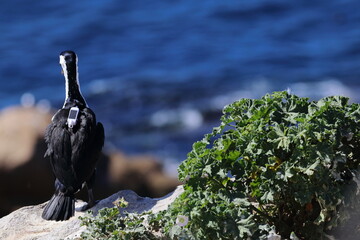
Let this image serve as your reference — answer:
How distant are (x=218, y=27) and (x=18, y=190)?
8025 mm

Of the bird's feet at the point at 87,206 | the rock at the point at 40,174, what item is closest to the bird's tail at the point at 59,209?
the bird's feet at the point at 87,206

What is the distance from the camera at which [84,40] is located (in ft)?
49.4

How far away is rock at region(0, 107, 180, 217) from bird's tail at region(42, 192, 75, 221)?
126 cm

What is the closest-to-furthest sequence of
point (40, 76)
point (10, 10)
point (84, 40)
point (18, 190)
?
1. point (18, 190)
2. point (40, 76)
3. point (84, 40)
4. point (10, 10)

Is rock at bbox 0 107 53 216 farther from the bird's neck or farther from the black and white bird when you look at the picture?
the black and white bird

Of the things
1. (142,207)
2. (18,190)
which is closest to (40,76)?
(18,190)

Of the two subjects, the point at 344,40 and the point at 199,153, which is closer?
the point at 199,153

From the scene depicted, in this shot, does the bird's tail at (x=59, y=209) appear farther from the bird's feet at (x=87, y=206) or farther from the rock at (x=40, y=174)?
the rock at (x=40, y=174)

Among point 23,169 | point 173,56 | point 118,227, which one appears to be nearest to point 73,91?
point 23,169

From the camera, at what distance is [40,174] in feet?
25.2

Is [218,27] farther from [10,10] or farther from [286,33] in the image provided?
[10,10]

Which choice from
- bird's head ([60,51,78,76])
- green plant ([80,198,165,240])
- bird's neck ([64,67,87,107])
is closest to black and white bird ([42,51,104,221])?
bird's neck ([64,67,87,107])

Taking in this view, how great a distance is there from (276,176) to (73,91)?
333 cm

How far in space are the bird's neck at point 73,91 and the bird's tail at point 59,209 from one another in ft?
3.22
